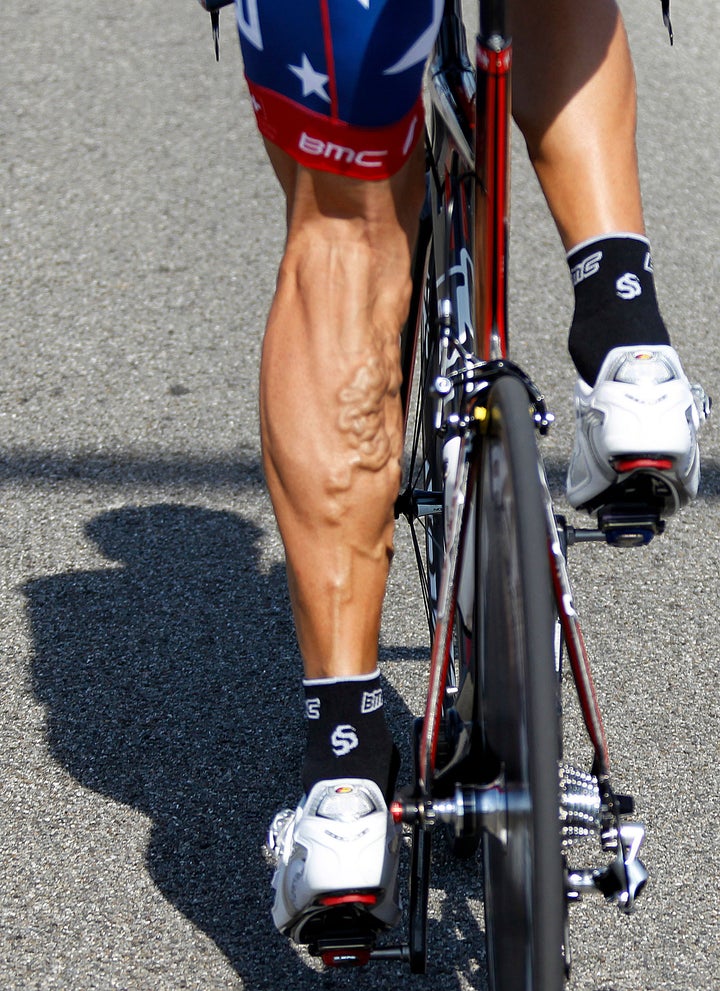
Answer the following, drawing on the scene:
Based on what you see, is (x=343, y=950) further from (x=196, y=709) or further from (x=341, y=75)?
(x=341, y=75)

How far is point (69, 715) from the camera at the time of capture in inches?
94.7

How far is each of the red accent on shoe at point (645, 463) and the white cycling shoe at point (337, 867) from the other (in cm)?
46

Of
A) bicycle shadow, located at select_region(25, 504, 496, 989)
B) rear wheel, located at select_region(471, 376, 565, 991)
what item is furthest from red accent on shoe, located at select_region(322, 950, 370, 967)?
bicycle shadow, located at select_region(25, 504, 496, 989)

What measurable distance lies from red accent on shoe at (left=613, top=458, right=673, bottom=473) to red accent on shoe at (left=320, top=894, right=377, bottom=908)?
0.55 metres

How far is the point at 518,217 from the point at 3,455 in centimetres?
186

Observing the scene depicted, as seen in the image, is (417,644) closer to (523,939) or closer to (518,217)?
(523,939)

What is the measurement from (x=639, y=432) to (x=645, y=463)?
4cm

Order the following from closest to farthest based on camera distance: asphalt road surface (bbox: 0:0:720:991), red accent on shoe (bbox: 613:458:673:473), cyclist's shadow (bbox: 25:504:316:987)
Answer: red accent on shoe (bbox: 613:458:673:473) < asphalt road surface (bbox: 0:0:720:991) < cyclist's shadow (bbox: 25:504:316:987)

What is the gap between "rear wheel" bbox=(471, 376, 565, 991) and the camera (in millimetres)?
1289

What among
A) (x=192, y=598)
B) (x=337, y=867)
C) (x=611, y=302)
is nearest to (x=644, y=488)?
(x=611, y=302)

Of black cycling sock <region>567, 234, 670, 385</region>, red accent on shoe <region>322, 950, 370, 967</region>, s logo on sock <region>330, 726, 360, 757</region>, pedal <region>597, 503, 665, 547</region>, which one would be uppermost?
black cycling sock <region>567, 234, 670, 385</region>

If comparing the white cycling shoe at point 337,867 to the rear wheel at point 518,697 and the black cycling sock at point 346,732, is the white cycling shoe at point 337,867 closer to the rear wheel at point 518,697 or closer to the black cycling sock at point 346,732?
the black cycling sock at point 346,732

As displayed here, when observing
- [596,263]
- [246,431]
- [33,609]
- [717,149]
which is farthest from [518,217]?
[596,263]

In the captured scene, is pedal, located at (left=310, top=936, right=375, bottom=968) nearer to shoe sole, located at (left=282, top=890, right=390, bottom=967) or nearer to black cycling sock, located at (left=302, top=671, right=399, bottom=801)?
shoe sole, located at (left=282, top=890, right=390, bottom=967)
